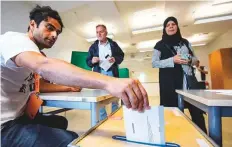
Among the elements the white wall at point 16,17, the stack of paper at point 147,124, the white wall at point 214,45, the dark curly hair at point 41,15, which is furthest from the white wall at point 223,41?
the stack of paper at point 147,124

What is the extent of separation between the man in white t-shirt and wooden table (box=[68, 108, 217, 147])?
0.48 ft

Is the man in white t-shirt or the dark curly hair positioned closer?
the man in white t-shirt

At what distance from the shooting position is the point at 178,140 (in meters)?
0.48

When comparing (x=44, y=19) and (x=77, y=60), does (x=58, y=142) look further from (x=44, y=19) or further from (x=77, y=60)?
(x=77, y=60)

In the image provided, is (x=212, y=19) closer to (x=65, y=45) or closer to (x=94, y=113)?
(x=65, y=45)

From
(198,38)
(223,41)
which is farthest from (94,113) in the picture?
(198,38)

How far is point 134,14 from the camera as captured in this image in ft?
13.0

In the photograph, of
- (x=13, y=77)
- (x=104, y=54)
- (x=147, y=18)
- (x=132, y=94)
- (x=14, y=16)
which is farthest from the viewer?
(x=147, y=18)

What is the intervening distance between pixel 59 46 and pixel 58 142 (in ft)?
13.2

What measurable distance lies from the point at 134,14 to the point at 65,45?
2.23m

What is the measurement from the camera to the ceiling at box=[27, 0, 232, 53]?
341 centimetres

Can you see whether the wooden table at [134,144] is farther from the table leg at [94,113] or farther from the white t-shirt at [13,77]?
the white t-shirt at [13,77]

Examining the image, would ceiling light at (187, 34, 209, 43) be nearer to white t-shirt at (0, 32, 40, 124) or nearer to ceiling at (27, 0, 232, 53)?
ceiling at (27, 0, 232, 53)

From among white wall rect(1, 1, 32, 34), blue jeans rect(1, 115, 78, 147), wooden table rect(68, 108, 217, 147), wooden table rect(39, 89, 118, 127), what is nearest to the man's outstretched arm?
wooden table rect(68, 108, 217, 147)
